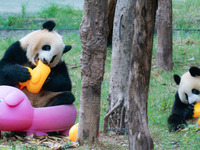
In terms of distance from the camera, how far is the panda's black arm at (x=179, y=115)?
470 centimetres

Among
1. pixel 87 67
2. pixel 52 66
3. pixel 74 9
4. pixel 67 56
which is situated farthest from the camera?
pixel 74 9

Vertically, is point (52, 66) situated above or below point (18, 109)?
above

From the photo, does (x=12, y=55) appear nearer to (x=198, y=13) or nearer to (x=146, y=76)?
(x=146, y=76)

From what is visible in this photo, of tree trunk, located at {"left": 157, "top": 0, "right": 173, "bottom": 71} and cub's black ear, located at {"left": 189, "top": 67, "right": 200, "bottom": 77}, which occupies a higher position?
tree trunk, located at {"left": 157, "top": 0, "right": 173, "bottom": 71}

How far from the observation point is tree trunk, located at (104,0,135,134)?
14.1ft

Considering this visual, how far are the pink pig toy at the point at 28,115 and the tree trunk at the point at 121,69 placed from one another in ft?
1.70

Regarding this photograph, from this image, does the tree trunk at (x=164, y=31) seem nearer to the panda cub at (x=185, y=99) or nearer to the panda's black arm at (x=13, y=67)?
the panda cub at (x=185, y=99)

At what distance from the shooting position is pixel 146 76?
2863 millimetres

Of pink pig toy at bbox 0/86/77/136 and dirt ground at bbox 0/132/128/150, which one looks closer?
dirt ground at bbox 0/132/128/150

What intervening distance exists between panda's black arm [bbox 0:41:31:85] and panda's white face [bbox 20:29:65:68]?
0.29 ft

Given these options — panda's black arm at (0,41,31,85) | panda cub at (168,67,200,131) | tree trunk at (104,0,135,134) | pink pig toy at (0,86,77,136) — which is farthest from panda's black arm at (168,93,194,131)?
panda's black arm at (0,41,31,85)

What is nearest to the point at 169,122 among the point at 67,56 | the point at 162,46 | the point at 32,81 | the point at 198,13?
the point at 32,81

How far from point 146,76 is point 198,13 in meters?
8.68

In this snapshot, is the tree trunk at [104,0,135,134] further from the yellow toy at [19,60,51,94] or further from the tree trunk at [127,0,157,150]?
the tree trunk at [127,0,157,150]
